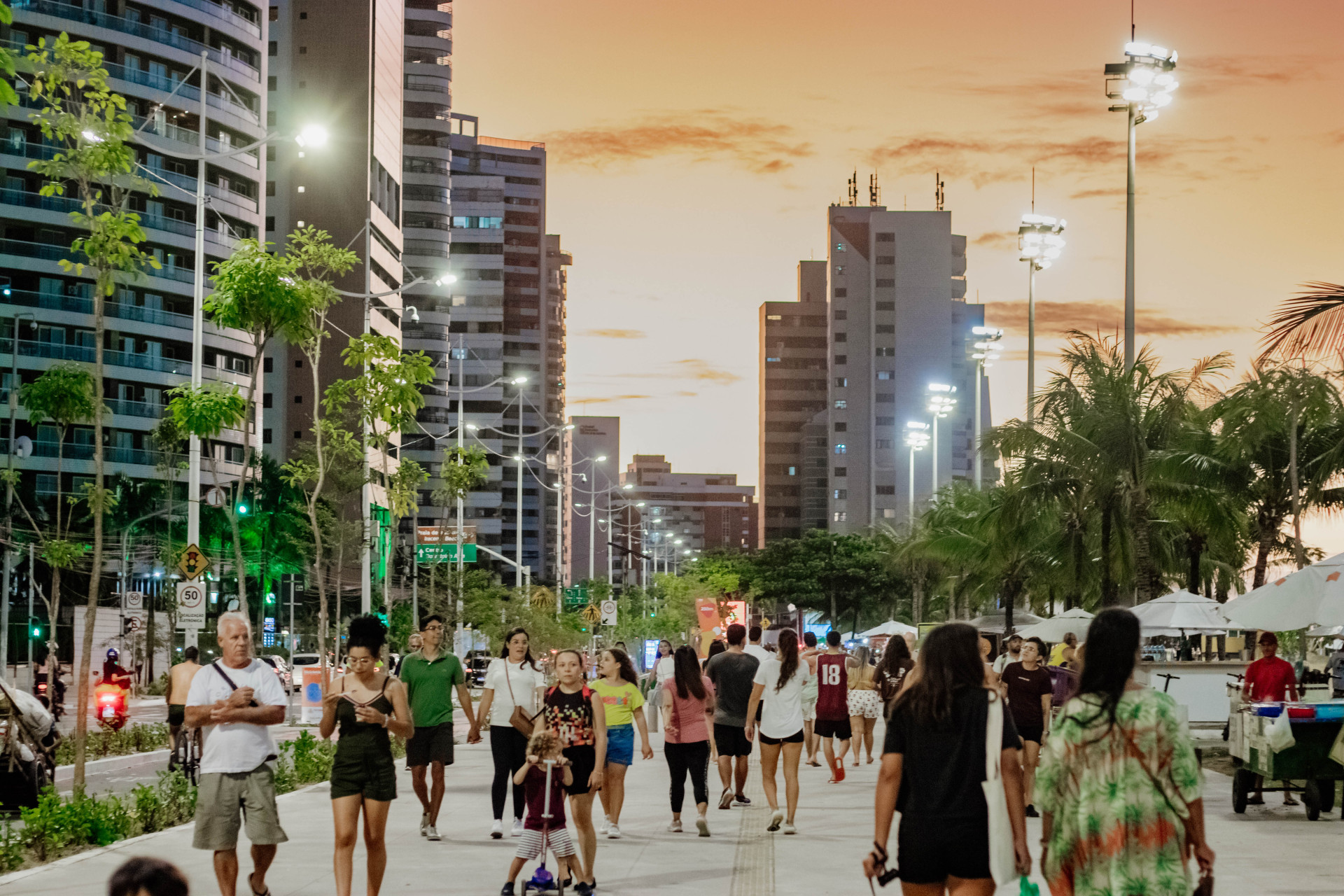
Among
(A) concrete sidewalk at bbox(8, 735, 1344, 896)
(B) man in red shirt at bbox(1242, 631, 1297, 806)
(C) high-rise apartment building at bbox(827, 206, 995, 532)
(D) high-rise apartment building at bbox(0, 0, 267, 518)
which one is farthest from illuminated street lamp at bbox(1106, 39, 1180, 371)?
(C) high-rise apartment building at bbox(827, 206, 995, 532)

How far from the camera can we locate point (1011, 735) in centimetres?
686

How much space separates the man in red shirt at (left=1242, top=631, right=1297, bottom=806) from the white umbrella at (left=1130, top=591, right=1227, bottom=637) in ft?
33.0

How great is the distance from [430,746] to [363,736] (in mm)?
4927

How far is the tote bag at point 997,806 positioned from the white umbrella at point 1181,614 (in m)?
23.6

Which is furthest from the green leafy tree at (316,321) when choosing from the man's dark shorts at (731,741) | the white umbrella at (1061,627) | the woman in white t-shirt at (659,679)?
the white umbrella at (1061,627)

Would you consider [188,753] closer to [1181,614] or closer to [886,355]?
[1181,614]

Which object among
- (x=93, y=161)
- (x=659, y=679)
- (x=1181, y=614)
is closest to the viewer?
(x=93, y=161)

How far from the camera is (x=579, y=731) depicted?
39.1ft

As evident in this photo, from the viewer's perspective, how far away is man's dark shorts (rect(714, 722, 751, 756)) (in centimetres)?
1767

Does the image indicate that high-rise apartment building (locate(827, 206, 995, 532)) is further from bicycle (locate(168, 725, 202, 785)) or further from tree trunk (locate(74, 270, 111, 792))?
tree trunk (locate(74, 270, 111, 792))

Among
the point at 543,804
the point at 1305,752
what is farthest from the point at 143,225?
the point at 543,804

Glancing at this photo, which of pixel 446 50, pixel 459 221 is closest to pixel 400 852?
pixel 446 50

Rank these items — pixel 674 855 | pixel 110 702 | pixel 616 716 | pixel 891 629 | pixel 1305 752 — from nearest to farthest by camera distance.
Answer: pixel 674 855 < pixel 616 716 < pixel 1305 752 < pixel 110 702 < pixel 891 629

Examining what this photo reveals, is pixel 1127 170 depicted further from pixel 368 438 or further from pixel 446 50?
pixel 446 50
